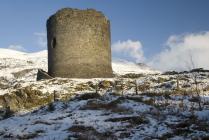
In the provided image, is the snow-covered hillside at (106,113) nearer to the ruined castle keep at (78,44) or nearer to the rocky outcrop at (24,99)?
the rocky outcrop at (24,99)

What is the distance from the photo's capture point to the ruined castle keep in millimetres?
34656

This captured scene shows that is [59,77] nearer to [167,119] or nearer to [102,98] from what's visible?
[102,98]

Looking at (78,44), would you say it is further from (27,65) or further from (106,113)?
(27,65)

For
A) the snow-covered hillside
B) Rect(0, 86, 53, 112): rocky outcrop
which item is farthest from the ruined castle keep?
Rect(0, 86, 53, 112): rocky outcrop

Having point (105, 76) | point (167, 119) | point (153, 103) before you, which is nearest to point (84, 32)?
point (105, 76)

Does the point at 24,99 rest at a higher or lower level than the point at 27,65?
lower

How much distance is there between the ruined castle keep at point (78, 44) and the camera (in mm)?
34656

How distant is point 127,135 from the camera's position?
1598cm

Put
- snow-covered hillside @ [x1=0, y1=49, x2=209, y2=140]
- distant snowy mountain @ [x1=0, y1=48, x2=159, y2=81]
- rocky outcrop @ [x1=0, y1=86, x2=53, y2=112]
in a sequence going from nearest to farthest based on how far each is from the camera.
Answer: snow-covered hillside @ [x1=0, y1=49, x2=209, y2=140] → rocky outcrop @ [x1=0, y1=86, x2=53, y2=112] → distant snowy mountain @ [x1=0, y1=48, x2=159, y2=81]

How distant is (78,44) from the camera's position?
1363 inches

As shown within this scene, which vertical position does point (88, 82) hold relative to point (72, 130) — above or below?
above

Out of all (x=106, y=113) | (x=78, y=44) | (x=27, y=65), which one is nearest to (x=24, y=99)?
(x=78, y=44)

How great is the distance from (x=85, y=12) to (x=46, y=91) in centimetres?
842

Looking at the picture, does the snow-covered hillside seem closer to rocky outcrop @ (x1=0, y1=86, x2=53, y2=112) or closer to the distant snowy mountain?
rocky outcrop @ (x1=0, y1=86, x2=53, y2=112)
